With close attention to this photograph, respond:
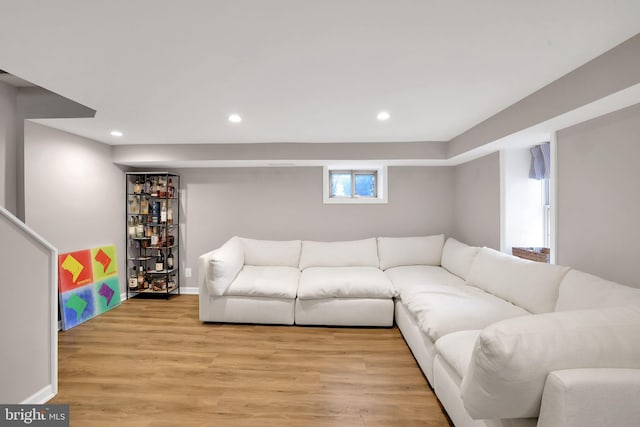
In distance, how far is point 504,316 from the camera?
2.09m

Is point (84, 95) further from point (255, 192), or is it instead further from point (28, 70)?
point (255, 192)

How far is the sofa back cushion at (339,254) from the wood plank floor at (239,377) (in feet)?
3.35

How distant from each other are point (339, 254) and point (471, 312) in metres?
2.09

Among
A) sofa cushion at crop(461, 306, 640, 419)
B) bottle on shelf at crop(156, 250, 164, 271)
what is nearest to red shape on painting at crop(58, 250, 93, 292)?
bottle on shelf at crop(156, 250, 164, 271)

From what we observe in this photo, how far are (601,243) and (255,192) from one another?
381cm

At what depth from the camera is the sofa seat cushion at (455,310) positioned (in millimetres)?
2020

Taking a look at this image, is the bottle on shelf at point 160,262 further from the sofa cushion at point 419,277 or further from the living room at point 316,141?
the sofa cushion at point 419,277

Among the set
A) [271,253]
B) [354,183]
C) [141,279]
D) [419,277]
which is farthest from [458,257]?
[141,279]

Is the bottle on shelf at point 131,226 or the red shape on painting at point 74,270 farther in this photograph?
the bottle on shelf at point 131,226

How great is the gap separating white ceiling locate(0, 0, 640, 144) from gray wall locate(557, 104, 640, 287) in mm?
561

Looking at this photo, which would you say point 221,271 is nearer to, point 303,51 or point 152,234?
point 152,234

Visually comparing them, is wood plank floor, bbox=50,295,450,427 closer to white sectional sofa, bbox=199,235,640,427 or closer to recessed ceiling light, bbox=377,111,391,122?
white sectional sofa, bbox=199,235,640,427

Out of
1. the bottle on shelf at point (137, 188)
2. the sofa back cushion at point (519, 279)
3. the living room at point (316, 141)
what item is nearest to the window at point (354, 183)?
the living room at point (316, 141)

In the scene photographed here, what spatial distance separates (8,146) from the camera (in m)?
2.74
